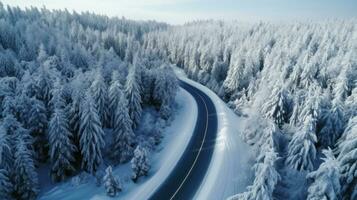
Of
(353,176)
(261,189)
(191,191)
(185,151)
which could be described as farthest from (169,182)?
(353,176)

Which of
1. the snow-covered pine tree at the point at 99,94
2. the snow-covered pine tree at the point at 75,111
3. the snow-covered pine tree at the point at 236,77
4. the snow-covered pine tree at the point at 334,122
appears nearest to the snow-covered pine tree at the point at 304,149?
the snow-covered pine tree at the point at 334,122

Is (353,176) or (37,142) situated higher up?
(353,176)

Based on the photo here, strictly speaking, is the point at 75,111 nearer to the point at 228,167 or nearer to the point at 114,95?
the point at 114,95

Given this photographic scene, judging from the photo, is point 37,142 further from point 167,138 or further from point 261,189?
point 261,189

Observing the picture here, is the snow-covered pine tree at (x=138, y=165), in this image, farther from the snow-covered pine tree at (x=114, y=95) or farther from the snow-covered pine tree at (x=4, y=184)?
the snow-covered pine tree at (x=4, y=184)

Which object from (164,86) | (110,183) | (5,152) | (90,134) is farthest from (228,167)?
(5,152)
